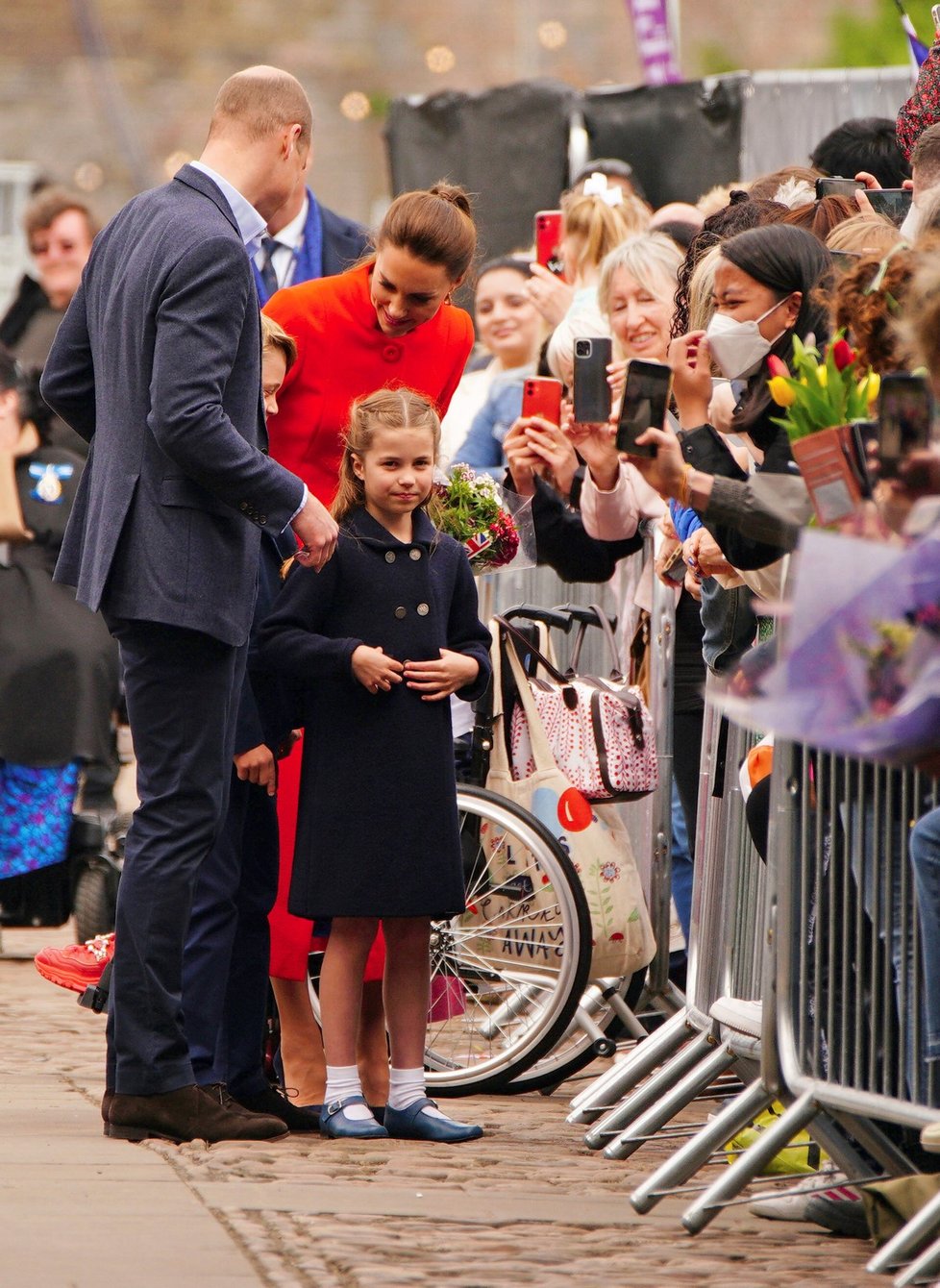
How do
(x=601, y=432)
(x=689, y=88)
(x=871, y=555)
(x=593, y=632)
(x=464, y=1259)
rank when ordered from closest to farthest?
(x=871, y=555)
(x=464, y=1259)
(x=601, y=432)
(x=593, y=632)
(x=689, y=88)

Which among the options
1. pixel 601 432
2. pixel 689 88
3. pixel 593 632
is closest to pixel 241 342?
pixel 601 432

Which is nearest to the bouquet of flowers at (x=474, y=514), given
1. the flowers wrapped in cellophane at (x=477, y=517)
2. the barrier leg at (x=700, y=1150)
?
the flowers wrapped in cellophane at (x=477, y=517)

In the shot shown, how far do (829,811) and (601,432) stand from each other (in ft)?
6.18

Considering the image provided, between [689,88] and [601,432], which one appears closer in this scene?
[601,432]

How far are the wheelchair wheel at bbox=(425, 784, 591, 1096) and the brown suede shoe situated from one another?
827mm

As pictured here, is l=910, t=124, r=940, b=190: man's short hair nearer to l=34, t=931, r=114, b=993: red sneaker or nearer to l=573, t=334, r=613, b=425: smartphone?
l=573, t=334, r=613, b=425: smartphone

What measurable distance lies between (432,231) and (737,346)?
35.6 inches

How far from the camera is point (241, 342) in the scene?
4.85 m

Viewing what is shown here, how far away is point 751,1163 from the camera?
392 cm

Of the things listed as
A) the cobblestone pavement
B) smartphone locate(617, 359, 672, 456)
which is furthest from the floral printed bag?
smartphone locate(617, 359, 672, 456)

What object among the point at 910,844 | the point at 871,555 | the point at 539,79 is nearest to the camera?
the point at 871,555

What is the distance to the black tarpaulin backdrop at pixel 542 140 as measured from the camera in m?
10.1

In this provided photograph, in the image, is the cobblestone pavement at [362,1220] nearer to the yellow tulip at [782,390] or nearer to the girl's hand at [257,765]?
the girl's hand at [257,765]

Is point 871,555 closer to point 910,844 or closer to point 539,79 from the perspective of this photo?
point 910,844
